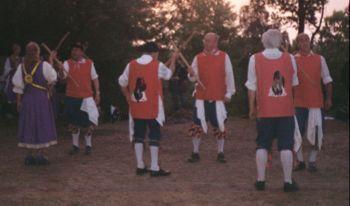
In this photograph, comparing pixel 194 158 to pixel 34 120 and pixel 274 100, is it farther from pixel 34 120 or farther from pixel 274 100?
pixel 274 100

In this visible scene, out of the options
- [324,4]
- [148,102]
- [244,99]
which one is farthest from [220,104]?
[324,4]

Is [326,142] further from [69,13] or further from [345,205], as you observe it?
Answer: [69,13]

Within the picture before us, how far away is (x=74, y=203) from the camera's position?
6438mm

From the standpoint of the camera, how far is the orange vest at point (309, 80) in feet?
26.9

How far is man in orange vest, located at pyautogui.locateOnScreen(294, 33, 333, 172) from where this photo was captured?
820 centimetres

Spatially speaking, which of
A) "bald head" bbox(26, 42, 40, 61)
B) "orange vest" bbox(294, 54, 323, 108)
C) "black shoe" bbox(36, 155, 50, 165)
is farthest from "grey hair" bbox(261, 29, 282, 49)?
"black shoe" bbox(36, 155, 50, 165)

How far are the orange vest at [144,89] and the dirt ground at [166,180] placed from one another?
931mm

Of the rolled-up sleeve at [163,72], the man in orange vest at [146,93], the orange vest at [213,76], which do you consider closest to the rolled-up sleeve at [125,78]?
the man in orange vest at [146,93]

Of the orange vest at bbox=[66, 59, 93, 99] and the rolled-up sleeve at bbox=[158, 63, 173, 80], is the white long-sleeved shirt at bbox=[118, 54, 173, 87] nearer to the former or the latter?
the rolled-up sleeve at bbox=[158, 63, 173, 80]

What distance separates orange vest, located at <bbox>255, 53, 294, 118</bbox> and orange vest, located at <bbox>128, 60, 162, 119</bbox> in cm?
163

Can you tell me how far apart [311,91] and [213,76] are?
1.64 meters

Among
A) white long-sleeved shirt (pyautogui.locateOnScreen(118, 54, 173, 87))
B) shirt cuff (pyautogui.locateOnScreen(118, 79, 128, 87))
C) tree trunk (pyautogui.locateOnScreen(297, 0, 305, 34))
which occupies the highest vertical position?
tree trunk (pyautogui.locateOnScreen(297, 0, 305, 34))

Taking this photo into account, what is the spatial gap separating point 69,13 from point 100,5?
2.68 feet

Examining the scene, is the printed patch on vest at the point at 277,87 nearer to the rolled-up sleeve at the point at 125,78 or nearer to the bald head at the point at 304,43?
the bald head at the point at 304,43
